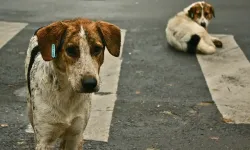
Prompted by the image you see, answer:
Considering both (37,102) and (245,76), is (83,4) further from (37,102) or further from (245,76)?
(37,102)

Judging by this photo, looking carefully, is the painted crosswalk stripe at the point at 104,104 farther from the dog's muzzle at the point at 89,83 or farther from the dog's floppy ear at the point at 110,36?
the dog's muzzle at the point at 89,83

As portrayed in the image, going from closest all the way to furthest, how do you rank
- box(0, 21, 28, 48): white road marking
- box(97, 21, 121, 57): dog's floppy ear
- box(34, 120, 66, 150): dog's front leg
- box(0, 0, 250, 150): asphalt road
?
box(97, 21, 121, 57): dog's floppy ear
box(34, 120, 66, 150): dog's front leg
box(0, 0, 250, 150): asphalt road
box(0, 21, 28, 48): white road marking

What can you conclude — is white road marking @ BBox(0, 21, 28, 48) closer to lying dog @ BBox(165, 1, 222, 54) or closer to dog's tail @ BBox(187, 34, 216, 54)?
lying dog @ BBox(165, 1, 222, 54)

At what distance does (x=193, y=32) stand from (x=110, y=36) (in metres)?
6.29

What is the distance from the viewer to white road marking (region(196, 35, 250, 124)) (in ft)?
25.0

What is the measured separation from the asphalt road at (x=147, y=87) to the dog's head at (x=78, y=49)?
2.16 meters

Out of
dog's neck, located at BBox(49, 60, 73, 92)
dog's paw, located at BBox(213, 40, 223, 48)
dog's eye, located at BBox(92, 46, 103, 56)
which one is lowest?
dog's paw, located at BBox(213, 40, 223, 48)

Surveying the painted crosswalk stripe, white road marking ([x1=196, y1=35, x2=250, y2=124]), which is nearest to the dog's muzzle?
the painted crosswalk stripe

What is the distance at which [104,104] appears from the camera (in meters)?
7.73

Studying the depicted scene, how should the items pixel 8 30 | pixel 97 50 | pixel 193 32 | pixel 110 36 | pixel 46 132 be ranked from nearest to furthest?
pixel 97 50 → pixel 110 36 → pixel 46 132 → pixel 193 32 → pixel 8 30

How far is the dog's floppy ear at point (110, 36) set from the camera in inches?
181

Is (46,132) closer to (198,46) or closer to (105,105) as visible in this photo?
(105,105)

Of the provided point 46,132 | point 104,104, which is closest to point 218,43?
point 104,104

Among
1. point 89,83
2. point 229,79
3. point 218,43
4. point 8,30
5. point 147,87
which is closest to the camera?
point 89,83
